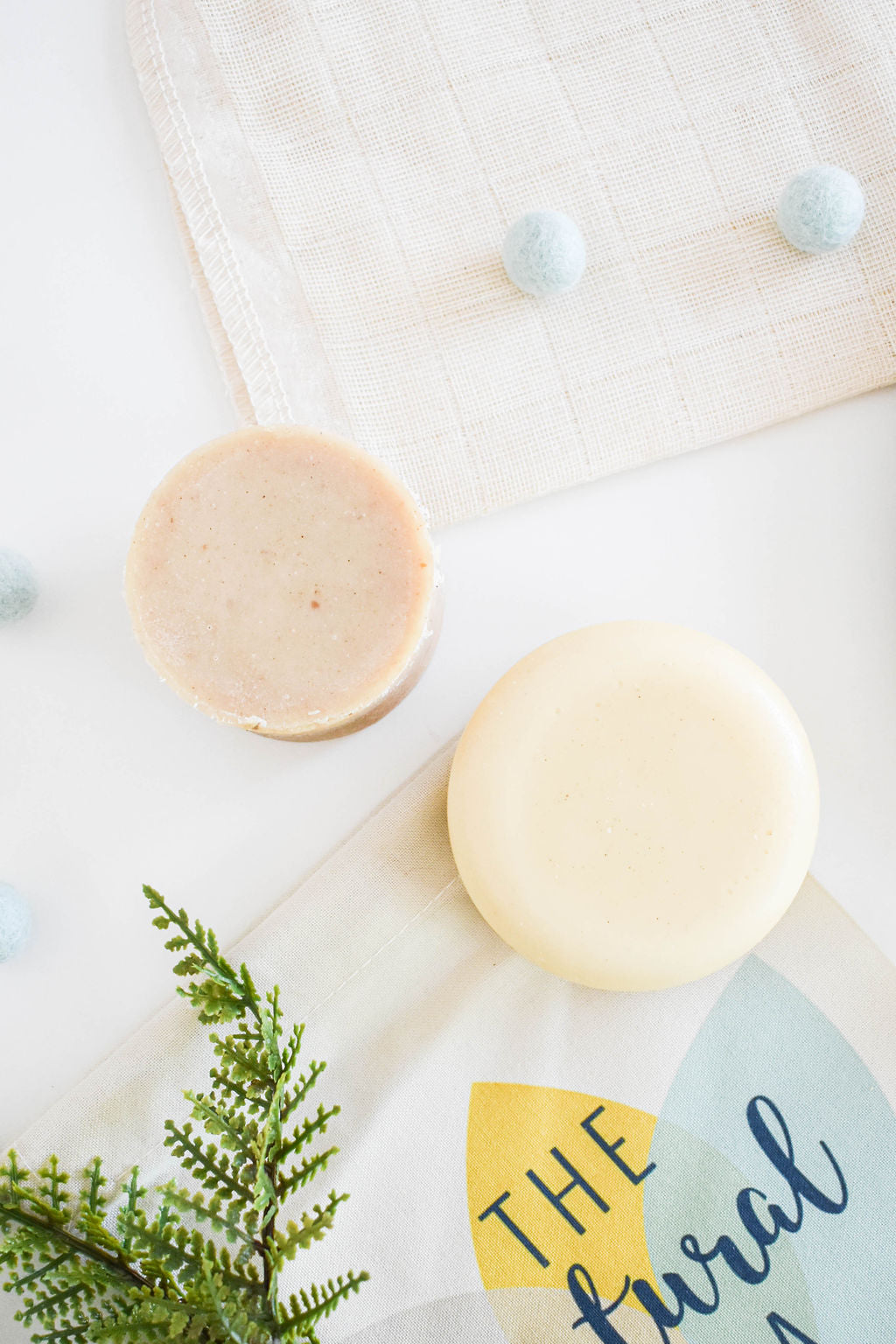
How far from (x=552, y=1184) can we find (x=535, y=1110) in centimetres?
4

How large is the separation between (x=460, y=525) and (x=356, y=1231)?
1.47 ft

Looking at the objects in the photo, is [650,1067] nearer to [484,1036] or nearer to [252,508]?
[484,1036]

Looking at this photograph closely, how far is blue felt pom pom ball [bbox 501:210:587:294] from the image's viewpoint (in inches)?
25.1

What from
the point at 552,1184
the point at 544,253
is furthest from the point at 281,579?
the point at 552,1184

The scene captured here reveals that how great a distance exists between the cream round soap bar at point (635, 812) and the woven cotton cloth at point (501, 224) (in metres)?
0.17

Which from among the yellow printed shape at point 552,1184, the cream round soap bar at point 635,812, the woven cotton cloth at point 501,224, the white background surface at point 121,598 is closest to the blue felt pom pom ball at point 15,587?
the white background surface at point 121,598

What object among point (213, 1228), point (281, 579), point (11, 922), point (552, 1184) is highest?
point (281, 579)

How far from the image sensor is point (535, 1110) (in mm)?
615

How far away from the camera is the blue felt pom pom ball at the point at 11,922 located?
632 millimetres

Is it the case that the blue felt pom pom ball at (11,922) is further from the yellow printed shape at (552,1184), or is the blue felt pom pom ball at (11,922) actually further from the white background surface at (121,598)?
the yellow printed shape at (552,1184)

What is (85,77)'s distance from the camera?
0.70 metres

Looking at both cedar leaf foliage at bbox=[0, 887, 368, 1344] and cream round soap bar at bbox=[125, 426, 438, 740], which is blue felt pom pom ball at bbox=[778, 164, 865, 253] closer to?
cream round soap bar at bbox=[125, 426, 438, 740]

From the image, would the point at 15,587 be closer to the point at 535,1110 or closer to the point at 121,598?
the point at 121,598

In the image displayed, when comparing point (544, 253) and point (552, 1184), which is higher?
point (544, 253)
